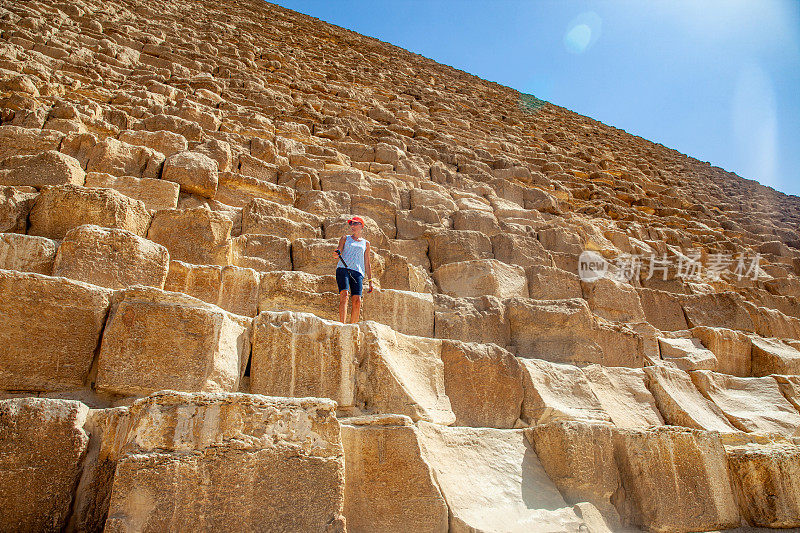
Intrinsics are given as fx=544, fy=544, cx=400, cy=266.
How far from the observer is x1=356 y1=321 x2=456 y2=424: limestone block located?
2.71 meters

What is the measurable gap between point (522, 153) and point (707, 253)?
3442 millimetres

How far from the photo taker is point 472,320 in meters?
3.78

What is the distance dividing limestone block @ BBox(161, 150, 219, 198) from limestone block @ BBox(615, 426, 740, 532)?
3.44 meters

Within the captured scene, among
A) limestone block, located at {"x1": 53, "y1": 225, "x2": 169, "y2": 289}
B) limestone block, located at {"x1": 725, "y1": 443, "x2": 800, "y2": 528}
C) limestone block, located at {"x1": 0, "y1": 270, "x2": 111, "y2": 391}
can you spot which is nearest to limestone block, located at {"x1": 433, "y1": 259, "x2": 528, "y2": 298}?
limestone block, located at {"x1": 725, "y1": 443, "x2": 800, "y2": 528}

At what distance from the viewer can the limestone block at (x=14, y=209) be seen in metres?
3.04

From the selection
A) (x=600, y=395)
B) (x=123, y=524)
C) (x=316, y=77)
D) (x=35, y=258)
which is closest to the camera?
(x=123, y=524)

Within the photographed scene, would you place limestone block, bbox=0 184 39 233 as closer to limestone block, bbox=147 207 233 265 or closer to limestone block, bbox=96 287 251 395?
limestone block, bbox=147 207 233 265

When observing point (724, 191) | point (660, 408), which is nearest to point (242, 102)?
point (660, 408)

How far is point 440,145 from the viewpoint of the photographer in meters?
8.01

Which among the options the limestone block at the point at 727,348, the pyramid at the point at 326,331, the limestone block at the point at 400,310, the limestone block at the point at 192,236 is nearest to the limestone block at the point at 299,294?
the pyramid at the point at 326,331

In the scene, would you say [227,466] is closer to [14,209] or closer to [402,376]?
[402,376]

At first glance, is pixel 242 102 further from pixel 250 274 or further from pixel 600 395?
pixel 600 395

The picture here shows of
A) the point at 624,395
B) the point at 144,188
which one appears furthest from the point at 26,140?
the point at 624,395

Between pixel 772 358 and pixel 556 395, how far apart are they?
2715mm
